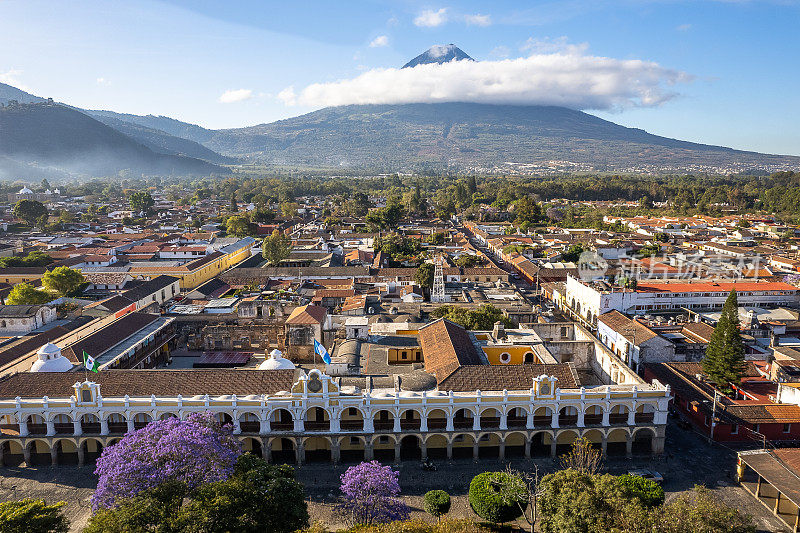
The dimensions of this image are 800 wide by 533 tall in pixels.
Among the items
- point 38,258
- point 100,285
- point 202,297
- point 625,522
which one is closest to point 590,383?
point 625,522

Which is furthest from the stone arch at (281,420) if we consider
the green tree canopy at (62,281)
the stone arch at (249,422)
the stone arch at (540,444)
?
the green tree canopy at (62,281)

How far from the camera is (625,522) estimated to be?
13266 mm

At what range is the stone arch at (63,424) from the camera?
20719 millimetres

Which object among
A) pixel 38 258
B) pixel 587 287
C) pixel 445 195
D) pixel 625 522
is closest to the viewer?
pixel 625 522

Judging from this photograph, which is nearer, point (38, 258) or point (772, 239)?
point (38, 258)

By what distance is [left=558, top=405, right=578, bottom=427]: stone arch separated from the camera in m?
21.5

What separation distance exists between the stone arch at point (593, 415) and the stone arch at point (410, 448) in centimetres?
698

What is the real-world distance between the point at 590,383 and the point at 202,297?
29.6m

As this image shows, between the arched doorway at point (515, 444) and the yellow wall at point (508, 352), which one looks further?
the yellow wall at point (508, 352)

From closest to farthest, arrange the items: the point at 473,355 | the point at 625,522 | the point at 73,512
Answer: the point at 625,522, the point at 73,512, the point at 473,355

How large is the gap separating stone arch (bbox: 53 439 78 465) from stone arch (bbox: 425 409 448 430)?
14.4 meters

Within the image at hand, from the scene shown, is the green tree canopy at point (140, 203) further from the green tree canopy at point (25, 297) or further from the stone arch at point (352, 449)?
the stone arch at point (352, 449)

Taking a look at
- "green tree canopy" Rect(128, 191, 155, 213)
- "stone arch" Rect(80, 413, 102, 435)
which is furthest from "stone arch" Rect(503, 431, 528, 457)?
"green tree canopy" Rect(128, 191, 155, 213)

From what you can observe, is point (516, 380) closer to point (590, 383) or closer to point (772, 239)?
point (590, 383)
